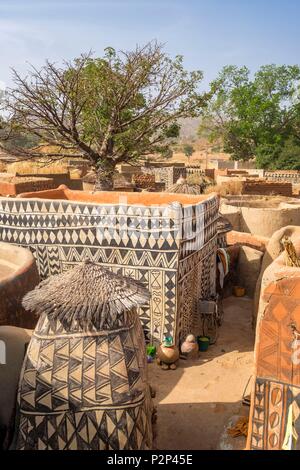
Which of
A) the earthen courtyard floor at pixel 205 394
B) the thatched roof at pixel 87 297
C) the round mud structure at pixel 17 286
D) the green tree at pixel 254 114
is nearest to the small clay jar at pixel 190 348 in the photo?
the earthen courtyard floor at pixel 205 394

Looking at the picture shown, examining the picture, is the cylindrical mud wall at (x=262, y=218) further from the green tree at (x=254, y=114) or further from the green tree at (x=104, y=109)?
A: the green tree at (x=254, y=114)

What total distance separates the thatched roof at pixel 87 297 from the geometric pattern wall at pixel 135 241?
2.75 metres

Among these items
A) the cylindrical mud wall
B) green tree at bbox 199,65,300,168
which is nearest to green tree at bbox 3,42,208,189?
the cylindrical mud wall

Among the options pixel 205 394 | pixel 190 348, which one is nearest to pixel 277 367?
pixel 205 394

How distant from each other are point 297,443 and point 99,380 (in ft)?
5.88

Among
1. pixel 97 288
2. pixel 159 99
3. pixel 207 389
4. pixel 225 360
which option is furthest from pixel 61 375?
pixel 159 99

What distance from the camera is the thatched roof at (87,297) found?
347cm

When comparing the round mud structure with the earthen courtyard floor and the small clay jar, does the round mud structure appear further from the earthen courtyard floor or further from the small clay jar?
the small clay jar

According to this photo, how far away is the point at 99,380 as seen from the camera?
135 inches

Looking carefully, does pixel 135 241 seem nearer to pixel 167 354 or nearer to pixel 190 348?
pixel 167 354

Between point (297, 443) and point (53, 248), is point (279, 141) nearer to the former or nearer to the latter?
point (53, 248)

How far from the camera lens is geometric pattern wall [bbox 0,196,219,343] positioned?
6668 mm

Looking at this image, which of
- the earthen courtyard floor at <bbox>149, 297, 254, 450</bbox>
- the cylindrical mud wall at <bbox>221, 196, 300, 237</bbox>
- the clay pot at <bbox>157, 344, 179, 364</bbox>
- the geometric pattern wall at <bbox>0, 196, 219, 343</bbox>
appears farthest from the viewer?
the cylindrical mud wall at <bbox>221, 196, 300, 237</bbox>

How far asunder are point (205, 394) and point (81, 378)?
2.83m
